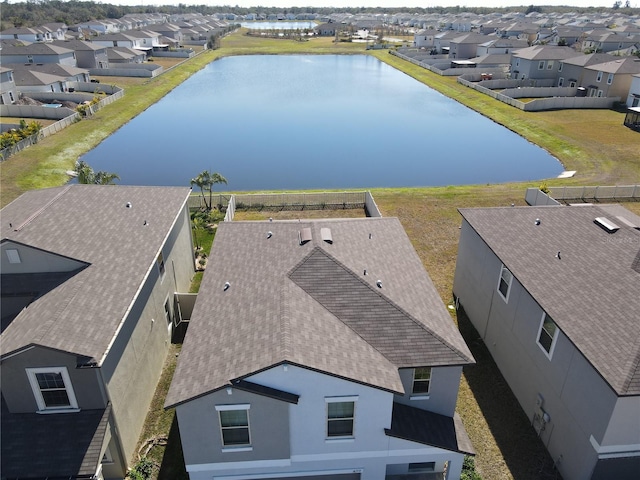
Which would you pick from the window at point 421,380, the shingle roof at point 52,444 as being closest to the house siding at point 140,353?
the shingle roof at point 52,444

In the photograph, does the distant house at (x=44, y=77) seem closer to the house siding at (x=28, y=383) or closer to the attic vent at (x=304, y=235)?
the attic vent at (x=304, y=235)

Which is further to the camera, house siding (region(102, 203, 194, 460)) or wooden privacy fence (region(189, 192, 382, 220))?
wooden privacy fence (region(189, 192, 382, 220))

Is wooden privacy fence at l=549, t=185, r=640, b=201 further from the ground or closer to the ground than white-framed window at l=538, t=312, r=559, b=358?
closer to the ground

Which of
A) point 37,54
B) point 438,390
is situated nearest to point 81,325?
point 438,390

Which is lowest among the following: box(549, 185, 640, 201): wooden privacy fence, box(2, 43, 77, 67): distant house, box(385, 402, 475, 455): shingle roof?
box(549, 185, 640, 201): wooden privacy fence

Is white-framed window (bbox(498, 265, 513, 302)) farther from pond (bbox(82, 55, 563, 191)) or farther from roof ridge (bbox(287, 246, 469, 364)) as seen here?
pond (bbox(82, 55, 563, 191))

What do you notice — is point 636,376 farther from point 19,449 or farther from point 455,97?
point 455,97

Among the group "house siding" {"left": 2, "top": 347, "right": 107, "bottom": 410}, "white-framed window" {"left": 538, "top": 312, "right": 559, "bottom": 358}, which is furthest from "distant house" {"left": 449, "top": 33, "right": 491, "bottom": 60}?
"house siding" {"left": 2, "top": 347, "right": 107, "bottom": 410}
